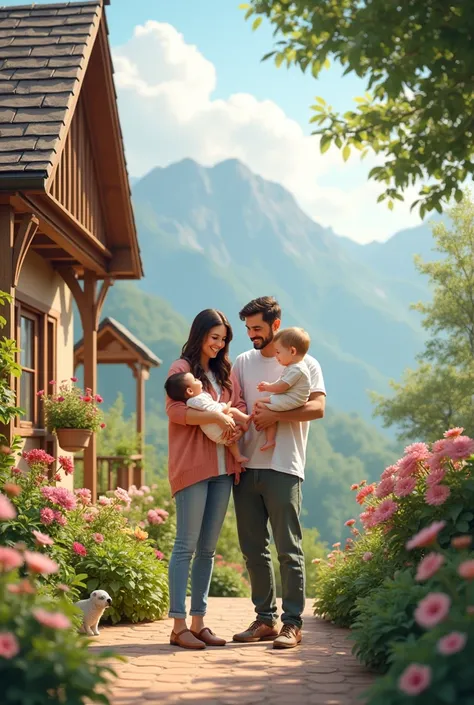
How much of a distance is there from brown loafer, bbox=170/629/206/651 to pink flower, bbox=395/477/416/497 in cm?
153

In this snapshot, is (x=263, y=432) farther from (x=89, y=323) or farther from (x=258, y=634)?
(x=89, y=323)

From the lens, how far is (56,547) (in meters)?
5.68

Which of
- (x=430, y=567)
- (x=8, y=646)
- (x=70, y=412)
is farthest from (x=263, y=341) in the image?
(x=70, y=412)

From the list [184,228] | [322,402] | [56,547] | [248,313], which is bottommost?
[56,547]

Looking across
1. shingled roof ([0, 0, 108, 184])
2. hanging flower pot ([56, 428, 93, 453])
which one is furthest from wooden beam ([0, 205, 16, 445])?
hanging flower pot ([56, 428, 93, 453])

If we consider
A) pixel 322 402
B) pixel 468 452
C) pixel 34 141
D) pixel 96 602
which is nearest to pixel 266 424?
pixel 322 402

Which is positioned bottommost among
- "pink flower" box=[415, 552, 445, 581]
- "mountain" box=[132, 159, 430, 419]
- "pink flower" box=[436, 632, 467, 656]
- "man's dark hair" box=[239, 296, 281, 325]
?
"pink flower" box=[436, 632, 467, 656]

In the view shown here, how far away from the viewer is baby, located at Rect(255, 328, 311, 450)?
17.6 ft

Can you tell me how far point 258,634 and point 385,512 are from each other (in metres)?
1.21

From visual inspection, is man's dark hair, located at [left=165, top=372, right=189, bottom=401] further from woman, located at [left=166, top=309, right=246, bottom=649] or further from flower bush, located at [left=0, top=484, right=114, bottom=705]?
flower bush, located at [left=0, top=484, right=114, bottom=705]

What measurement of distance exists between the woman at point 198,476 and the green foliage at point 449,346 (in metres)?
17.8

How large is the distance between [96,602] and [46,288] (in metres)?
4.80

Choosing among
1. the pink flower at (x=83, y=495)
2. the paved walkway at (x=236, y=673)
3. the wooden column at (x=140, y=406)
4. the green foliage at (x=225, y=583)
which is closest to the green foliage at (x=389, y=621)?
the paved walkway at (x=236, y=673)

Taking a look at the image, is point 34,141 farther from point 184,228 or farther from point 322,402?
point 184,228
